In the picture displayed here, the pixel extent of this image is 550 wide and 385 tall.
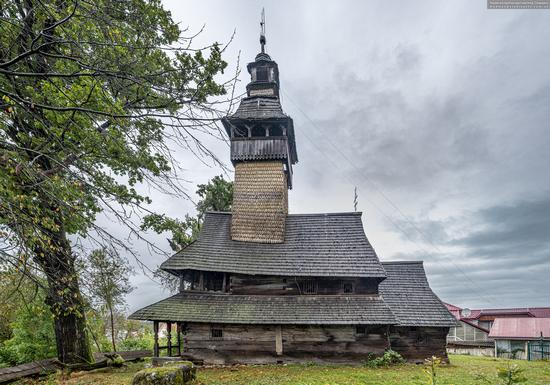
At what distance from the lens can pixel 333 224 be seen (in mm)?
17422

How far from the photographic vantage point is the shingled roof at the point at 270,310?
13.2 m

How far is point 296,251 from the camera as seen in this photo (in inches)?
629

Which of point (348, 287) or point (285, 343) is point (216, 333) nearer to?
point (285, 343)

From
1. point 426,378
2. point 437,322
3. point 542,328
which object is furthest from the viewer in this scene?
point 542,328

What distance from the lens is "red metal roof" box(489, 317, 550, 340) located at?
84.4ft

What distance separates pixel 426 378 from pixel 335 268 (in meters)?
5.62

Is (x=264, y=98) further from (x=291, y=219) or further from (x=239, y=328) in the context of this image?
(x=239, y=328)

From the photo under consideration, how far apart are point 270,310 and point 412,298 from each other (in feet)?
25.3

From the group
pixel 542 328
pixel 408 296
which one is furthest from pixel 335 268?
pixel 542 328

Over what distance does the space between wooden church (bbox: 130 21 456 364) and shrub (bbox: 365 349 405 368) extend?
0.30m

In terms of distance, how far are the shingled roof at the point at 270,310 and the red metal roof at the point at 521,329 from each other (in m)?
21.0

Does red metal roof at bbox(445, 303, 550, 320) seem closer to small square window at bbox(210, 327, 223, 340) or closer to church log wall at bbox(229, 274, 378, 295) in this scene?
church log wall at bbox(229, 274, 378, 295)

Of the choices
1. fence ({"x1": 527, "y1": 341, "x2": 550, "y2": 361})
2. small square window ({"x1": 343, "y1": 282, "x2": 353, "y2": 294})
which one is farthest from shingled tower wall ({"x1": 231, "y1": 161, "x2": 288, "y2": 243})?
fence ({"x1": 527, "y1": 341, "x2": 550, "y2": 361})

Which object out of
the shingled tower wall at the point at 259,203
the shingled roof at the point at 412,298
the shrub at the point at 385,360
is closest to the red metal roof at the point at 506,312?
the shingled roof at the point at 412,298
